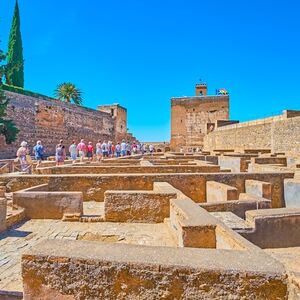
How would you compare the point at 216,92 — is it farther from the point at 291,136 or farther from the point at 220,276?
the point at 220,276

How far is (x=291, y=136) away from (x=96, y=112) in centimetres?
2377

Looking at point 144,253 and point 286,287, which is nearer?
point 286,287

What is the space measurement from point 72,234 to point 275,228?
11.2 feet

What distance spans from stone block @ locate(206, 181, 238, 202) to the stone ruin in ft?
0.08

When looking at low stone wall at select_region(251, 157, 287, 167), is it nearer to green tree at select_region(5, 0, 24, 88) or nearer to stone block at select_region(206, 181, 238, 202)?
stone block at select_region(206, 181, 238, 202)

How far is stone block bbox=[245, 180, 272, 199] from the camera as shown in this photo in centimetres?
634

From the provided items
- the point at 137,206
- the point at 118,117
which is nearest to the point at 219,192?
the point at 137,206

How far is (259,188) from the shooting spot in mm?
6520

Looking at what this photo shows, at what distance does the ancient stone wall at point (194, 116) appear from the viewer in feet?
119

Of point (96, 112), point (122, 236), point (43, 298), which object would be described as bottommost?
point (122, 236)

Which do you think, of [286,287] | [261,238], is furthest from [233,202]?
[286,287]

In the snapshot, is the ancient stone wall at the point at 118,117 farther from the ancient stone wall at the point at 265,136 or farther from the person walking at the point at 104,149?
the person walking at the point at 104,149

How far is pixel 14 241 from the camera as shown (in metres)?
4.54

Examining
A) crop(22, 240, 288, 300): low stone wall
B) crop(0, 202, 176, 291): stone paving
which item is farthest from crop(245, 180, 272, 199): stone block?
crop(22, 240, 288, 300): low stone wall
